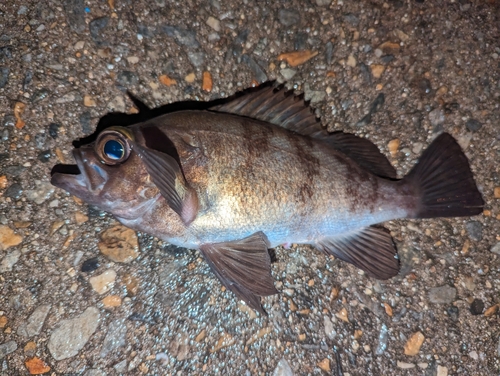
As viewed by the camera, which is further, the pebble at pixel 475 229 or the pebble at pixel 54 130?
the pebble at pixel 475 229

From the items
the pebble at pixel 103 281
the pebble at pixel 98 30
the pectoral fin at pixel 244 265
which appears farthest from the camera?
the pebble at pixel 98 30

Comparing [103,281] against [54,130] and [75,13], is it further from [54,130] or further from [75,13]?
A: [75,13]

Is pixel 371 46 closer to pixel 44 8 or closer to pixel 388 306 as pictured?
pixel 388 306

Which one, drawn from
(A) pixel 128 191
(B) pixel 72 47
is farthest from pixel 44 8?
(A) pixel 128 191

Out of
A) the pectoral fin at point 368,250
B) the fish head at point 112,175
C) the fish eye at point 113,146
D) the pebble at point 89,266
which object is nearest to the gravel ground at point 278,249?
the pebble at point 89,266

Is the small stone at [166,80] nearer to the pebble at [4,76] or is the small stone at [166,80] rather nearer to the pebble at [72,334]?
the pebble at [4,76]
